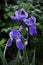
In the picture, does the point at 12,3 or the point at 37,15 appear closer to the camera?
the point at 37,15

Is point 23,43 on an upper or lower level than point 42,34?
upper

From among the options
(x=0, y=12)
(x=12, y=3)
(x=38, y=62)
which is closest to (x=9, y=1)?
(x=12, y=3)

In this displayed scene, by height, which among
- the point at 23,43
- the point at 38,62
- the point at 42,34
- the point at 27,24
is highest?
the point at 27,24

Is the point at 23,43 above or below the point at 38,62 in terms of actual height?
above

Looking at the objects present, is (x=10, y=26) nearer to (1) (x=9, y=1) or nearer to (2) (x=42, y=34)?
(2) (x=42, y=34)

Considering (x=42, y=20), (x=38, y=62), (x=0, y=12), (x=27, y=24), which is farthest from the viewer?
(x=0, y=12)

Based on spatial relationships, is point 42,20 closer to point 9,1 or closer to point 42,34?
point 42,34

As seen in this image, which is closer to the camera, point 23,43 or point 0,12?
point 23,43

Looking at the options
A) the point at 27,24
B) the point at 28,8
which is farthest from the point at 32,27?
the point at 28,8

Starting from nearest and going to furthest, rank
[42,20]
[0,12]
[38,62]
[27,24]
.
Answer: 1. [27,24]
2. [38,62]
3. [42,20]
4. [0,12]
